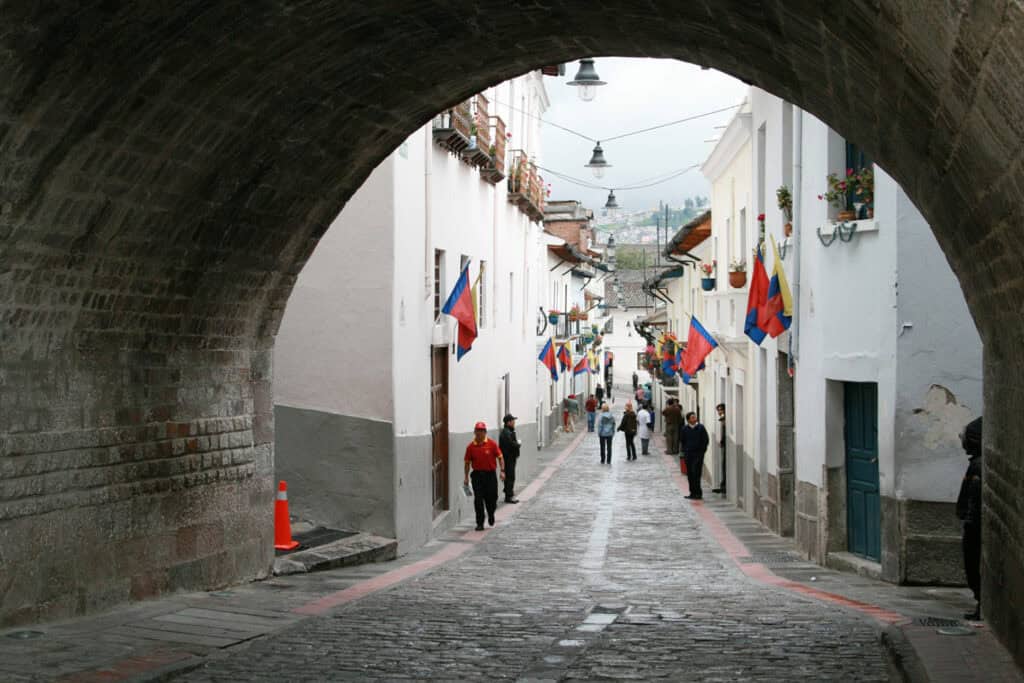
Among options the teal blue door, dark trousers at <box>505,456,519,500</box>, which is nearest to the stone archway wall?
the teal blue door

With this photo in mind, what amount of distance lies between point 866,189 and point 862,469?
309 centimetres

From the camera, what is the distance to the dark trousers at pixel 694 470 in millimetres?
25203

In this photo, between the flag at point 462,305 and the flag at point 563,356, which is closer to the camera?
the flag at point 462,305

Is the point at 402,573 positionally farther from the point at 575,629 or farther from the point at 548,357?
the point at 548,357

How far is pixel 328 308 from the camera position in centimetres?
1672

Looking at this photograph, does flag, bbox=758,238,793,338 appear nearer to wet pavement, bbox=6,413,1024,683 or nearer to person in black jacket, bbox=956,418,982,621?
wet pavement, bbox=6,413,1024,683

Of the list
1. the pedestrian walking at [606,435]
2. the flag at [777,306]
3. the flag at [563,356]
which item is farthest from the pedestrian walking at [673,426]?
Answer: the flag at [777,306]

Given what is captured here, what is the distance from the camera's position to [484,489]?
784 inches

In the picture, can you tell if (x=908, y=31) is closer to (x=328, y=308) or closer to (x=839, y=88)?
(x=839, y=88)

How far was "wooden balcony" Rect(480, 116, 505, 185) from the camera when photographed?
2388 cm

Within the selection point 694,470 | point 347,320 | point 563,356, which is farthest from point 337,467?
point 563,356

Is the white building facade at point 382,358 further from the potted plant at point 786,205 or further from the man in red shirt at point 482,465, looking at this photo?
the potted plant at point 786,205

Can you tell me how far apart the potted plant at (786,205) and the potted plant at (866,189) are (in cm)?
338

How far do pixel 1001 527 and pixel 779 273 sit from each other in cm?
836
